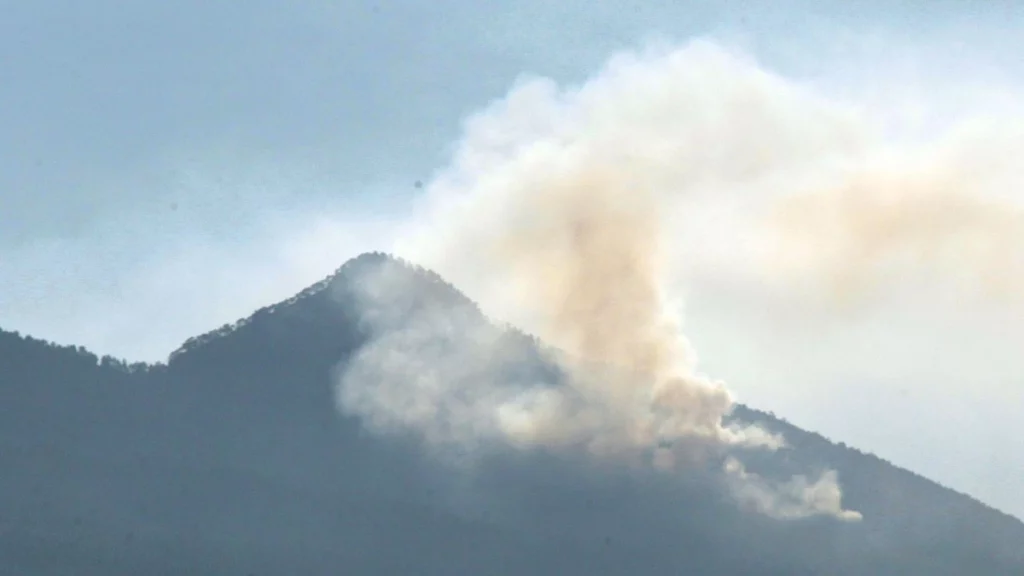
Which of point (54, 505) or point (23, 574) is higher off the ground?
point (54, 505)

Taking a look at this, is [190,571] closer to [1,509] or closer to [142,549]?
[142,549]

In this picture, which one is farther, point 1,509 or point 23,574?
point 1,509

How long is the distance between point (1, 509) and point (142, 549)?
2134cm

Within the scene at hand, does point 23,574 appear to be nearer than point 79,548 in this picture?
Yes

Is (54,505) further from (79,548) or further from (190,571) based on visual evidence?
(190,571)

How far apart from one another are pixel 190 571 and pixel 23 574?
23410 mm

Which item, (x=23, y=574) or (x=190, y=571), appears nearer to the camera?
(x=23, y=574)

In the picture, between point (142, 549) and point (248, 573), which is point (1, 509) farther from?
point (248, 573)

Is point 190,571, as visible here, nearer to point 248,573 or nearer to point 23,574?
point 248,573

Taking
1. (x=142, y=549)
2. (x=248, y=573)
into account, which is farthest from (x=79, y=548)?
(x=248, y=573)

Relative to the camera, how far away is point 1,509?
196 m

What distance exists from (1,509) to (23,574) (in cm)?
1858

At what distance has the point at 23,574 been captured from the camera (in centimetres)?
18100

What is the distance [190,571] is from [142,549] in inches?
352
